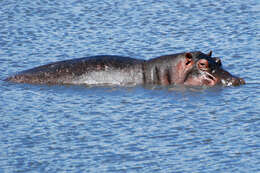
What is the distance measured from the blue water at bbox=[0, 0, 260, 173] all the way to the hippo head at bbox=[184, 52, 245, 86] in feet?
1.09

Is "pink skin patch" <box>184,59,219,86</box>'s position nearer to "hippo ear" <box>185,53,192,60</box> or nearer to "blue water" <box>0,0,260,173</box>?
"hippo ear" <box>185,53,192,60</box>

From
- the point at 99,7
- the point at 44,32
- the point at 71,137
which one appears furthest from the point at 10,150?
the point at 99,7

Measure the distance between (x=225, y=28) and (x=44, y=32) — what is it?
16.4 feet

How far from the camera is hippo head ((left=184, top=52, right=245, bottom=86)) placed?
47.9ft

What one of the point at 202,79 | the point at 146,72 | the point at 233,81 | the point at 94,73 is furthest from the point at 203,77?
the point at 94,73

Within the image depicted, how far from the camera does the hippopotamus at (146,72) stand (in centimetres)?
1467

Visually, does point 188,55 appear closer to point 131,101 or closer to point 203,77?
point 203,77

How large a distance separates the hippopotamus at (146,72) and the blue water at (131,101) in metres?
0.30

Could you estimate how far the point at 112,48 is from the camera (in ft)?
58.7

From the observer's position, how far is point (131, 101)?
13.5m

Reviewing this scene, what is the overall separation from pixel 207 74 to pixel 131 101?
2.00 metres

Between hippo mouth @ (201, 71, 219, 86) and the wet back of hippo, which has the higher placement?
the wet back of hippo

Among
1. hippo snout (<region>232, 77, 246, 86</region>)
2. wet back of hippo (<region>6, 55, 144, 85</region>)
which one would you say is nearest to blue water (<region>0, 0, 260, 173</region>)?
hippo snout (<region>232, 77, 246, 86</region>)

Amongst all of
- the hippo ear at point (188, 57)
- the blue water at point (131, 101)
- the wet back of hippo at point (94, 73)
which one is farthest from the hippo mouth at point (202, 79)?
the wet back of hippo at point (94, 73)
